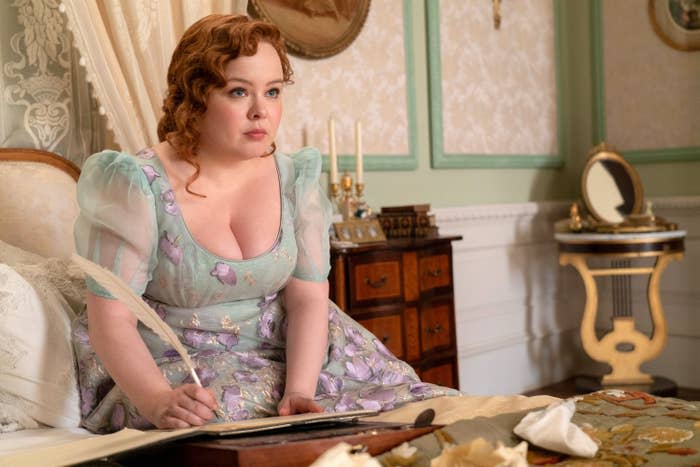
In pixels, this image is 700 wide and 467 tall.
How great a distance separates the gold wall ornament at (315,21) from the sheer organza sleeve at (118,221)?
1.92 meters

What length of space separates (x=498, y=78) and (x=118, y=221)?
11.4 ft

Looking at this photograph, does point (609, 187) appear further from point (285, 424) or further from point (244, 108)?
point (285, 424)

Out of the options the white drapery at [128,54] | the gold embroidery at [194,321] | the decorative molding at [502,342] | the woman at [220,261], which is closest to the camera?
the woman at [220,261]

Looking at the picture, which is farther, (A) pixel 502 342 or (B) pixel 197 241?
(A) pixel 502 342

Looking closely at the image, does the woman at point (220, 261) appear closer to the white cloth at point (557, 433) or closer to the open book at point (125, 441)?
the open book at point (125, 441)

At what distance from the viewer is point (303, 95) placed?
382 centimetres

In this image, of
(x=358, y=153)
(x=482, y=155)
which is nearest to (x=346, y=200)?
(x=358, y=153)

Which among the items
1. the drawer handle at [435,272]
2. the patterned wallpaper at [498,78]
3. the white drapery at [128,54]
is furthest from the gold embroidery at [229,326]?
the patterned wallpaper at [498,78]

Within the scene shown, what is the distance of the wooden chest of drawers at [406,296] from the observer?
327cm

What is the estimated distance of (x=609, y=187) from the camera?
496cm

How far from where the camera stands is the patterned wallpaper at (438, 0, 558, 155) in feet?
15.1

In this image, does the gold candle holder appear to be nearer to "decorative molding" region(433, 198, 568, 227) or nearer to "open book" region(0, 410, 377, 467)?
"decorative molding" region(433, 198, 568, 227)

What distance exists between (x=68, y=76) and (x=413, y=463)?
83.2 inches

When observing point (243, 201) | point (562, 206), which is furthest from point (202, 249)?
point (562, 206)
